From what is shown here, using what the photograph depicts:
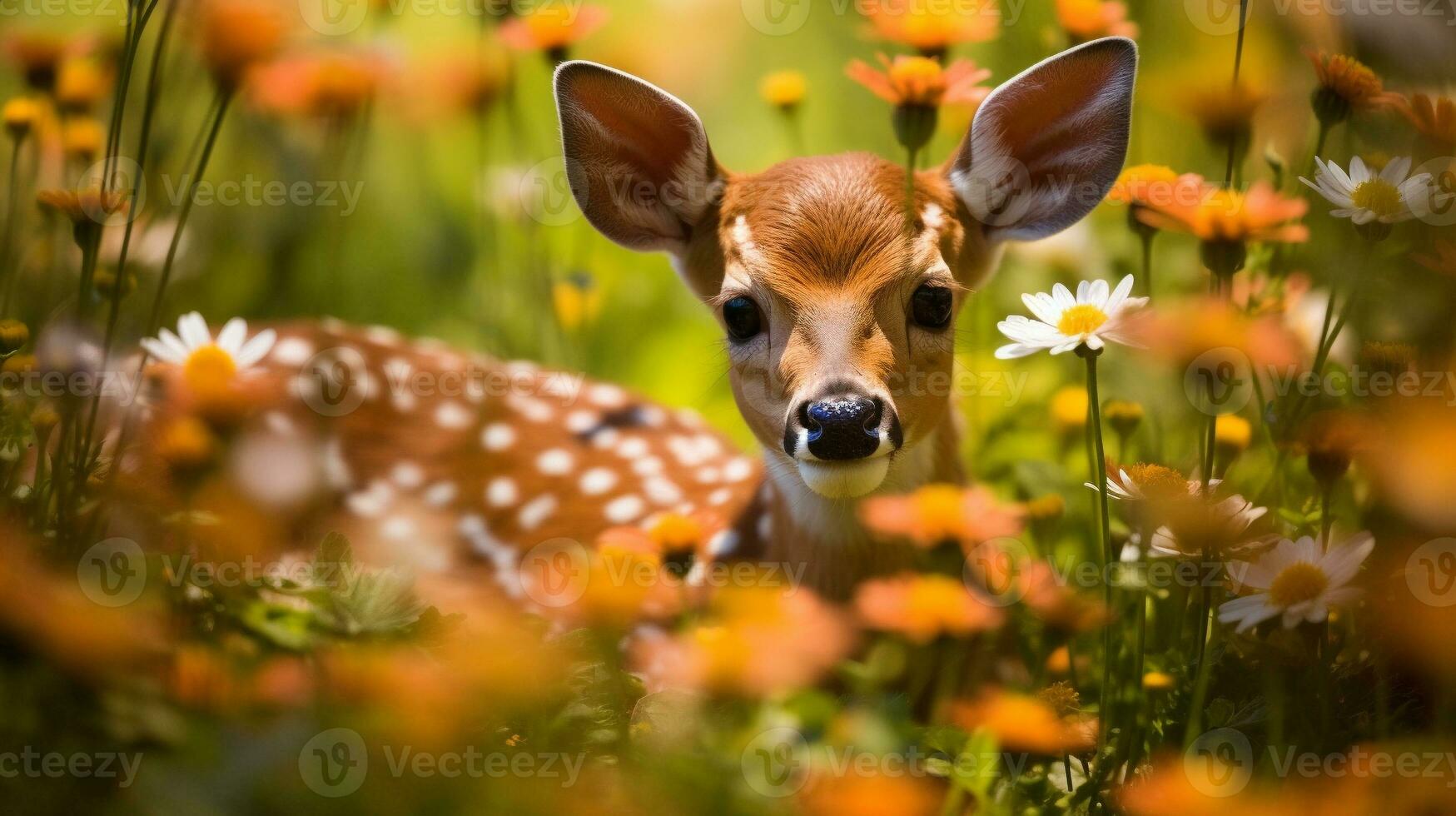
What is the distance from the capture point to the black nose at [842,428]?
2.16 meters

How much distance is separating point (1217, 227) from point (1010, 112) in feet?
1.92

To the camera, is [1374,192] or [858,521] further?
[858,521]

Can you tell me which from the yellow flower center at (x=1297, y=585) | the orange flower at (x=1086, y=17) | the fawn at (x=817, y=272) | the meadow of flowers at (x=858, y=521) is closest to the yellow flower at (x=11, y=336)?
the meadow of flowers at (x=858, y=521)

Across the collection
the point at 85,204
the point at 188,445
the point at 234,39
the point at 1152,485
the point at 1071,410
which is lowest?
the point at 188,445

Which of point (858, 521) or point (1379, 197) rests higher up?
point (1379, 197)

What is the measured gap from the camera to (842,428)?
7.07ft

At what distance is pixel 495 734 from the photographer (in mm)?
1789

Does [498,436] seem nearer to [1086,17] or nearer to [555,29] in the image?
[555,29]

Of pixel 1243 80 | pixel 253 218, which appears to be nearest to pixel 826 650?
pixel 1243 80

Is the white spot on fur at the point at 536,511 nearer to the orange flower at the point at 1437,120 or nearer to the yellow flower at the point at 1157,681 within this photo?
the yellow flower at the point at 1157,681

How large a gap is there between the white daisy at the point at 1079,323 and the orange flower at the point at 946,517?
0.24 meters

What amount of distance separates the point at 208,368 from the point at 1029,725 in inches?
57.9

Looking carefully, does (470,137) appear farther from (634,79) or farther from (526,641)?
(526,641)

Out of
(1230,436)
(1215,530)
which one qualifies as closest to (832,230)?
(1230,436)
